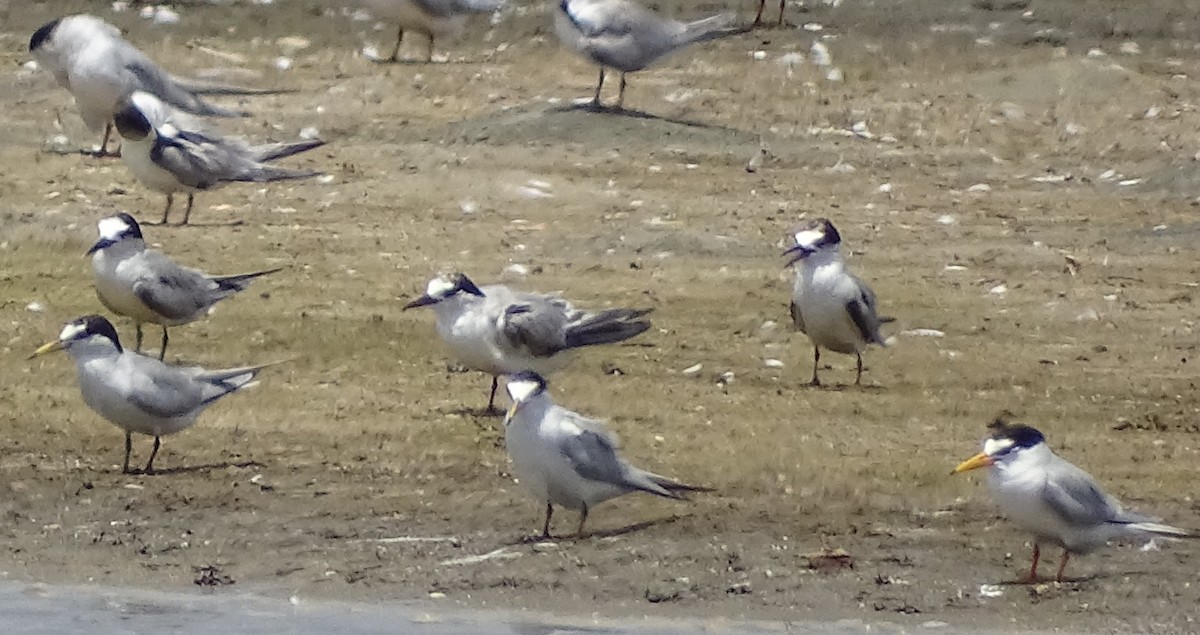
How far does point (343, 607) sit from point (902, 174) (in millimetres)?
6711

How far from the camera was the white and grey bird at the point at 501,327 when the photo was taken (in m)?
8.70

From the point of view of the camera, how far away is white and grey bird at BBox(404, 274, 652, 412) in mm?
8703

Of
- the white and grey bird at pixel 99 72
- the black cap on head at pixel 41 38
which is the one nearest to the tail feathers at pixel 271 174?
the white and grey bird at pixel 99 72

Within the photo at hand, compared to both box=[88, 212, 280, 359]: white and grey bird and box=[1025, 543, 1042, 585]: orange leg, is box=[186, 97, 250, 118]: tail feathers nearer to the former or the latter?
box=[88, 212, 280, 359]: white and grey bird

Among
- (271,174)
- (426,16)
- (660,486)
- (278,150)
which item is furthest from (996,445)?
(426,16)

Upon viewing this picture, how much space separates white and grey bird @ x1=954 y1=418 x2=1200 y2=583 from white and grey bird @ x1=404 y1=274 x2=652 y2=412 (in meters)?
2.07

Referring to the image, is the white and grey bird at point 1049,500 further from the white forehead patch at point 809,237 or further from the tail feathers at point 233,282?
the tail feathers at point 233,282

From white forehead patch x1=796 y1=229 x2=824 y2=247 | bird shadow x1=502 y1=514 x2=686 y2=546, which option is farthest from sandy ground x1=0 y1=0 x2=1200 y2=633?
white forehead patch x1=796 y1=229 x2=824 y2=247

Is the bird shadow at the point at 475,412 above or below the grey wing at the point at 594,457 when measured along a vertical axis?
below

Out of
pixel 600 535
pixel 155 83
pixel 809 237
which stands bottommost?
pixel 155 83

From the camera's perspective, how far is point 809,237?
30.8ft

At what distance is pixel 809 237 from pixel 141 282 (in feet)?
8.54

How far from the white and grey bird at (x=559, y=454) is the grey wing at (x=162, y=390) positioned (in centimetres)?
130

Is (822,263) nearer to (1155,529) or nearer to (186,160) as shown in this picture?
(1155,529)
